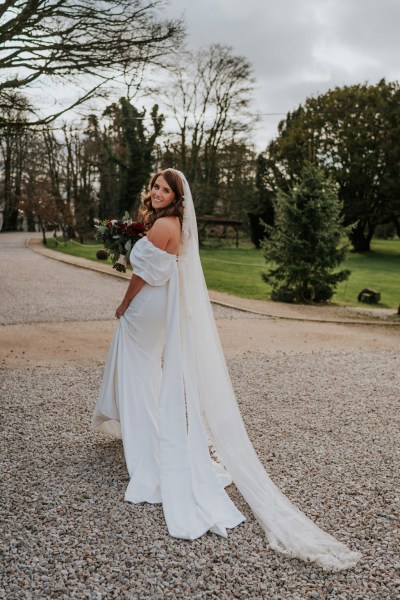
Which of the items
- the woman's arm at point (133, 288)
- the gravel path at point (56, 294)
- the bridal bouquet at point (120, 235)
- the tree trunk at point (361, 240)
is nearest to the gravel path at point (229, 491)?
the woman's arm at point (133, 288)

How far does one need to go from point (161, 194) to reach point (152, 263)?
49 centimetres

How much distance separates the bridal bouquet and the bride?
12 centimetres

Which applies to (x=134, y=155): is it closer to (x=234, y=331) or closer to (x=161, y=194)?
(x=234, y=331)

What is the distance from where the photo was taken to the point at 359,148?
1383 inches

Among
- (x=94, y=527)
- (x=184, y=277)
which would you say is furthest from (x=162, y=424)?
(x=184, y=277)

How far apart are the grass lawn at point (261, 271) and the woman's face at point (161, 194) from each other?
40.3 feet

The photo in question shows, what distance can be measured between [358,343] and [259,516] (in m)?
6.74

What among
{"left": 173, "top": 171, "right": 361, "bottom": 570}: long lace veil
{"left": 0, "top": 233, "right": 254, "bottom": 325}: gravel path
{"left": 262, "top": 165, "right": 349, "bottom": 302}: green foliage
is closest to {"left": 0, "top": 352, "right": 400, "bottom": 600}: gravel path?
{"left": 173, "top": 171, "right": 361, "bottom": 570}: long lace veil

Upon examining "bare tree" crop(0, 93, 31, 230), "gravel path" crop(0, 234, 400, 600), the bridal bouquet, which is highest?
"bare tree" crop(0, 93, 31, 230)

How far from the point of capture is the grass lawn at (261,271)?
57.9ft

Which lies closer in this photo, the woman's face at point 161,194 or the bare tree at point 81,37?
the woman's face at point 161,194

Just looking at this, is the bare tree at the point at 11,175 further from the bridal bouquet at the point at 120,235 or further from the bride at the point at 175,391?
the bride at the point at 175,391

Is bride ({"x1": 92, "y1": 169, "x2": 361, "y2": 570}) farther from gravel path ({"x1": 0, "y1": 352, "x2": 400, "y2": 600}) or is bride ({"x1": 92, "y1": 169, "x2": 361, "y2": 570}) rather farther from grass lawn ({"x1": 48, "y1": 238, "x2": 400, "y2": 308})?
grass lawn ({"x1": 48, "y1": 238, "x2": 400, "y2": 308})

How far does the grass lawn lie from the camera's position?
17.6 meters
